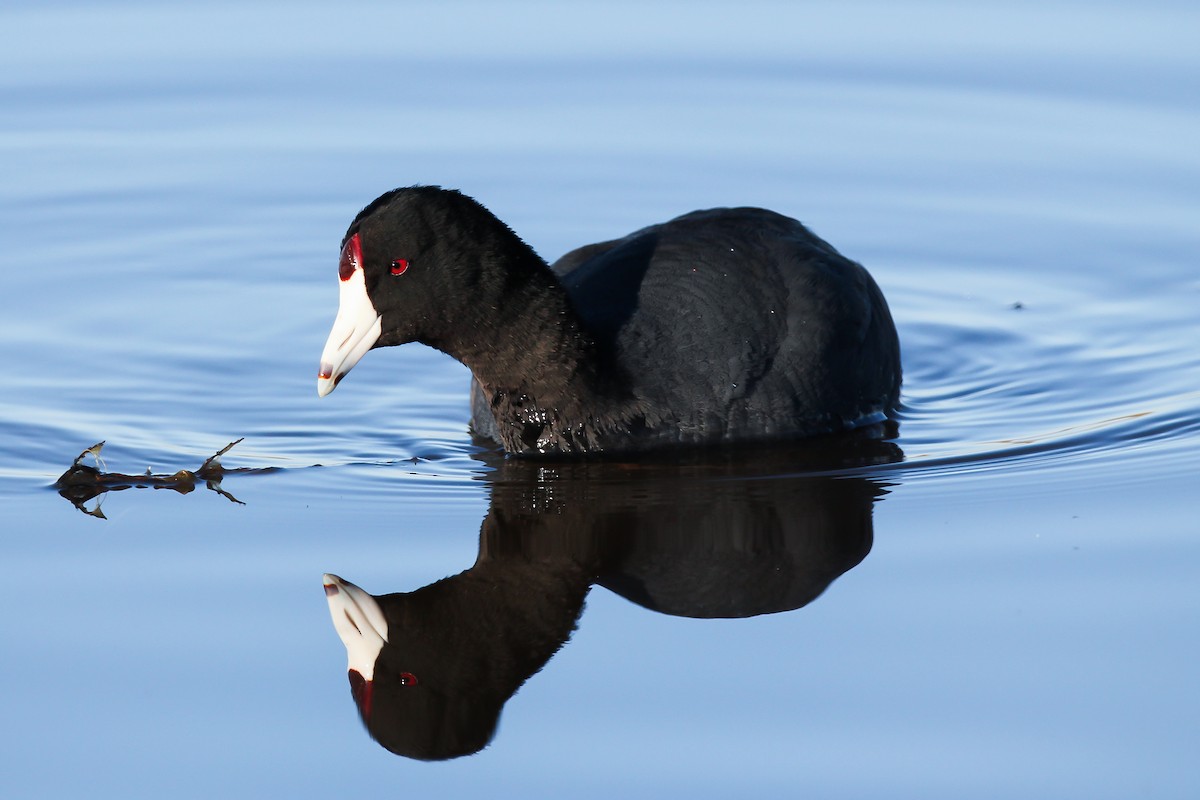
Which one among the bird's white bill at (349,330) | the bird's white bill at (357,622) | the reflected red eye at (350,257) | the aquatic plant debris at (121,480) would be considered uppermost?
the reflected red eye at (350,257)

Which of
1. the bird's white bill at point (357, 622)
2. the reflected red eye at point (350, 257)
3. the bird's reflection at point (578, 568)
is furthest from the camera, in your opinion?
the reflected red eye at point (350, 257)

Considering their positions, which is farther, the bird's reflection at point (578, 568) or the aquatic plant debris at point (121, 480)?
the aquatic plant debris at point (121, 480)

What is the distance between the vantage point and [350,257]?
602 centimetres

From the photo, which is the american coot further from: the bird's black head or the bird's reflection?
the bird's reflection

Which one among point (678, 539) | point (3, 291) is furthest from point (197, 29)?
point (678, 539)

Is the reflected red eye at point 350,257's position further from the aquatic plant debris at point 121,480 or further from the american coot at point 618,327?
the aquatic plant debris at point 121,480

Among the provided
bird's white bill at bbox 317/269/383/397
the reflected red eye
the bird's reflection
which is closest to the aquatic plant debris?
bird's white bill at bbox 317/269/383/397

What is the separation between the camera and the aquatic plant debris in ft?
19.7

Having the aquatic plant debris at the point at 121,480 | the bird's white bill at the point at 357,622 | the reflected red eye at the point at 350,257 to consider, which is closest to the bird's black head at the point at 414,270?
the reflected red eye at the point at 350,257

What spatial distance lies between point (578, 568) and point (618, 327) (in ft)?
4.08

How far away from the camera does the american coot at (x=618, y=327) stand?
239 inches

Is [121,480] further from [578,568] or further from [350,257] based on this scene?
[578,568]

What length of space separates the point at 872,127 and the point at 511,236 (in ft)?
12.1

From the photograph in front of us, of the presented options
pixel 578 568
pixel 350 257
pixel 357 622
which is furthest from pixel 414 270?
pixel 357 622
